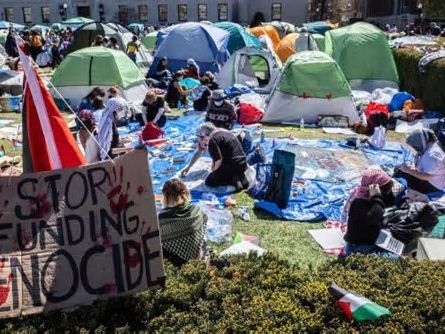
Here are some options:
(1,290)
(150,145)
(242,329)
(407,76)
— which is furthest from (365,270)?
(407,76)

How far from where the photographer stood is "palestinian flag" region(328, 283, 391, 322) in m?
2.99

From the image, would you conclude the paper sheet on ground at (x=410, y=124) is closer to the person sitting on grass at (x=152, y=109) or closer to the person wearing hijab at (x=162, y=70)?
the person sitting on grass at (x=152, y=109)

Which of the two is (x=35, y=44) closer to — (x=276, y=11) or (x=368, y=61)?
(x=368, y=61)

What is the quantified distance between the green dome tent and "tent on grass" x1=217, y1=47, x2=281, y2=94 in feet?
6.40

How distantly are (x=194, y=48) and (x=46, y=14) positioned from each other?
124ft

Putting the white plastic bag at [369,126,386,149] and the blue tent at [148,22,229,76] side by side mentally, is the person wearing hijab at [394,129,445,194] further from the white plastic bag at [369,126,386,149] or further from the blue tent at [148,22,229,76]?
the blue tent at [148,22,229,76]

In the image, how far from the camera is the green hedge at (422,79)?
1090 centimetres

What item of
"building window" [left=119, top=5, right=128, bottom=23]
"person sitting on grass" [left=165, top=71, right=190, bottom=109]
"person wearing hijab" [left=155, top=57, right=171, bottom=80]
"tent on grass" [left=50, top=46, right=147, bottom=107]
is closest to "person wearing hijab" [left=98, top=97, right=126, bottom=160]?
"tent on grass" [left=50, top=46, right=147, bottom=107]

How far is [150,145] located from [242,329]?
668cm

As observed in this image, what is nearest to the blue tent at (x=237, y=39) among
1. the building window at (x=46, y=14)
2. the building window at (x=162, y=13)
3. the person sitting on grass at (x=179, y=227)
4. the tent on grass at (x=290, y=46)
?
the tent on grass at (x=290, y=46)

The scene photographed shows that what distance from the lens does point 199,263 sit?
377 cm

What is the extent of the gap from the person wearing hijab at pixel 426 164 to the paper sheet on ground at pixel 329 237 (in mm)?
1373

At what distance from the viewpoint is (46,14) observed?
49031 millimetres

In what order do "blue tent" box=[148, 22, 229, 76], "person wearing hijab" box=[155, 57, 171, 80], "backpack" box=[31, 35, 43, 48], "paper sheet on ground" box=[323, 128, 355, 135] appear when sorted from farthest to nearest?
1. "backpack" box=[31, 35, 43, 48]
2. "blue tent" box=[148, 22, 229, 76]
3. "person wearing hijab" box=[155, 57, 171, 80]
4. "paper sheet on ground" box=[323, 128, 355, 135]
